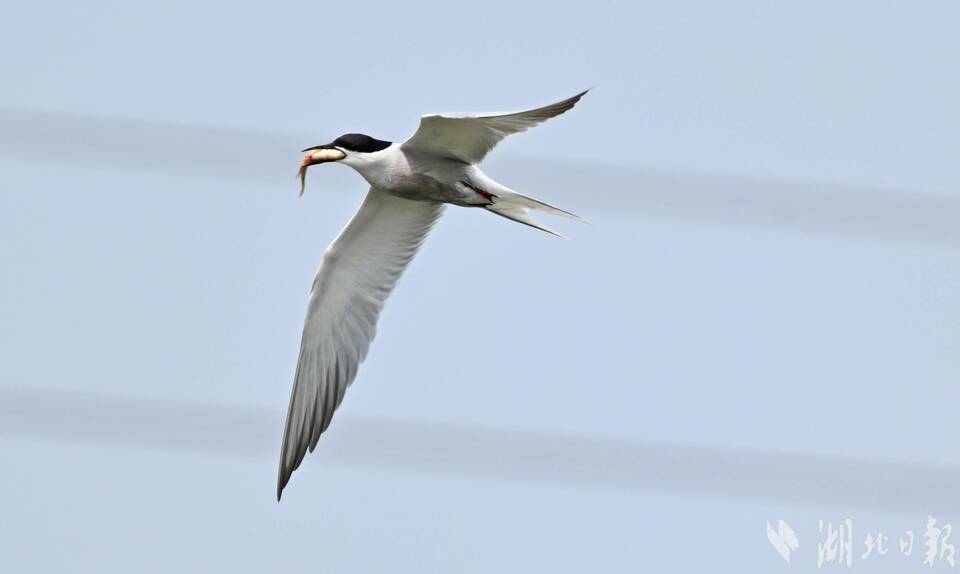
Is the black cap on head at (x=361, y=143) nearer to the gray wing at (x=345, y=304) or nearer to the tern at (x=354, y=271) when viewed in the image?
the tern at (x=354, y=271)

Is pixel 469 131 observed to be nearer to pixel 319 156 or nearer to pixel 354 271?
pixel 319 156

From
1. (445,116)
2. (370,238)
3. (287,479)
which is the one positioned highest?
(445,116)

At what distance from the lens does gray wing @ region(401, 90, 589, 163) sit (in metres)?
9.10

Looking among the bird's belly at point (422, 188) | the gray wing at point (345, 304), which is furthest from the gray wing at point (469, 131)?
the gray wing at point (345, 304)

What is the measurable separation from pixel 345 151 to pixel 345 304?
173cm

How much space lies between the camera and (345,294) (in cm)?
1169

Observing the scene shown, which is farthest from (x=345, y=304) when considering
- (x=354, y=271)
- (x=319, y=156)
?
(x=319, y=156)

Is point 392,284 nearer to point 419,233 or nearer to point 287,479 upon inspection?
point 419,233

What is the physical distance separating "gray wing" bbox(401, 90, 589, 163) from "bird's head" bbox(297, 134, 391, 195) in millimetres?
231

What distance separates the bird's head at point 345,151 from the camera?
1020cm

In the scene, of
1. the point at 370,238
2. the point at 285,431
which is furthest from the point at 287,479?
the point at 370,238

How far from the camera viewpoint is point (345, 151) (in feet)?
33.8

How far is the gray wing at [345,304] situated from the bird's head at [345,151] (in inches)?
39.6

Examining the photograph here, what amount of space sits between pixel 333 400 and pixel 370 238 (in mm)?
1205
